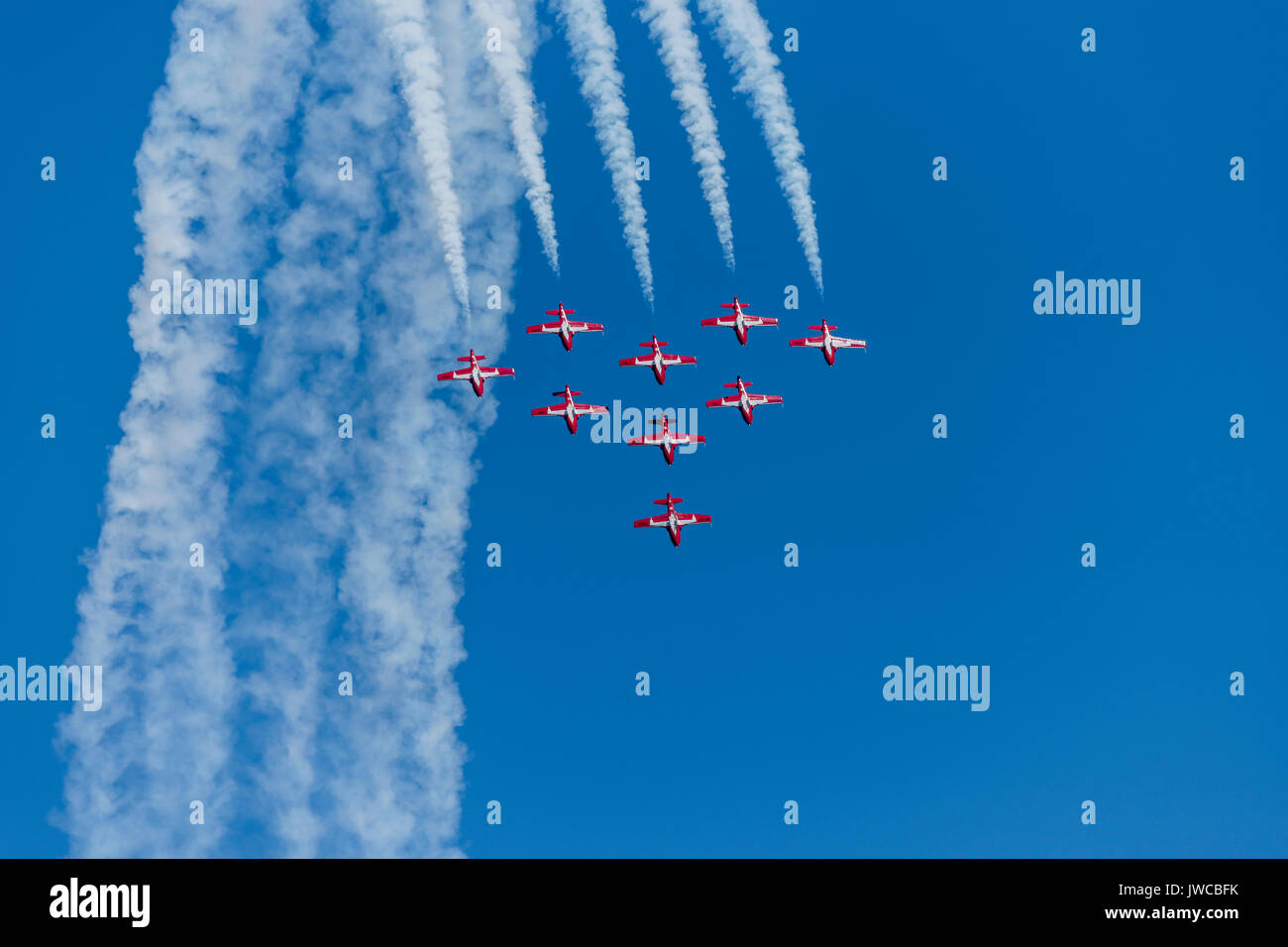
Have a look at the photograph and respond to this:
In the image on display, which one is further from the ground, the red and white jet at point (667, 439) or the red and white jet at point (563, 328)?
the red and white jet at point (563, 328)

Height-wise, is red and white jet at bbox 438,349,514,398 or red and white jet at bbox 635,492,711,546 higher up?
red and white jet at bbox 438,349,514,398

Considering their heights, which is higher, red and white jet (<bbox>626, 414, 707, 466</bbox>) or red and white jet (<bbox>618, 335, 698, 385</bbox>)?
red and white jet (<bbox>618, 335, 698, 385</bbox>)

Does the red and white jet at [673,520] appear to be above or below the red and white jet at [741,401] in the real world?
below
